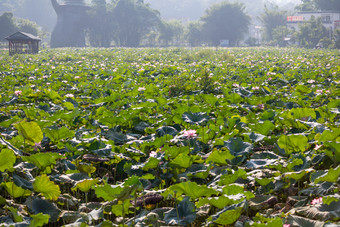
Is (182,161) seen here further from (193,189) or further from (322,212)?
(322,212)

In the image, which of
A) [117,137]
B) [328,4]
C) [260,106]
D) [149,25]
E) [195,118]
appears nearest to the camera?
[117,137]

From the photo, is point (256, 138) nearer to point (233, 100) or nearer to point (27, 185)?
point (27, 185)

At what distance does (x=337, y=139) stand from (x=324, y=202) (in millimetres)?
886

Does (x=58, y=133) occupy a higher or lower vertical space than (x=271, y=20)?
lower

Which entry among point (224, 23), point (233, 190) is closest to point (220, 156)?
point (233, 190)

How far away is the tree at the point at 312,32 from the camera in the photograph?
45.4 metres

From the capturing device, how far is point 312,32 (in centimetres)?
4553

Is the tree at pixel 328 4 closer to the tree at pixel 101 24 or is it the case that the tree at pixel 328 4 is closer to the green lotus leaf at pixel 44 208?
the tree at pixel 101 24

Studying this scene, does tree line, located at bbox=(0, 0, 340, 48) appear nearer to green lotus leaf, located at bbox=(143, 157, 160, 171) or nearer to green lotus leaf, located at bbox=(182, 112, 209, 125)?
green lotus leaf, located at bbox=(182, 112, 209, 125)

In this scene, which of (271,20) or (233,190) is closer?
(233,190)

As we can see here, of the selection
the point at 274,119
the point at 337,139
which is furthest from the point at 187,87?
the point at 337,139

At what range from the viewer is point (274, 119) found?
3.46 m

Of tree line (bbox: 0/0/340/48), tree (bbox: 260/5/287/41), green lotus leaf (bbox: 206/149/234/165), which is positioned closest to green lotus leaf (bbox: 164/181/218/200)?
green lotus leaf (bbox: 206/149/234/165)

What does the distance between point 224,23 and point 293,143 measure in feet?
204
